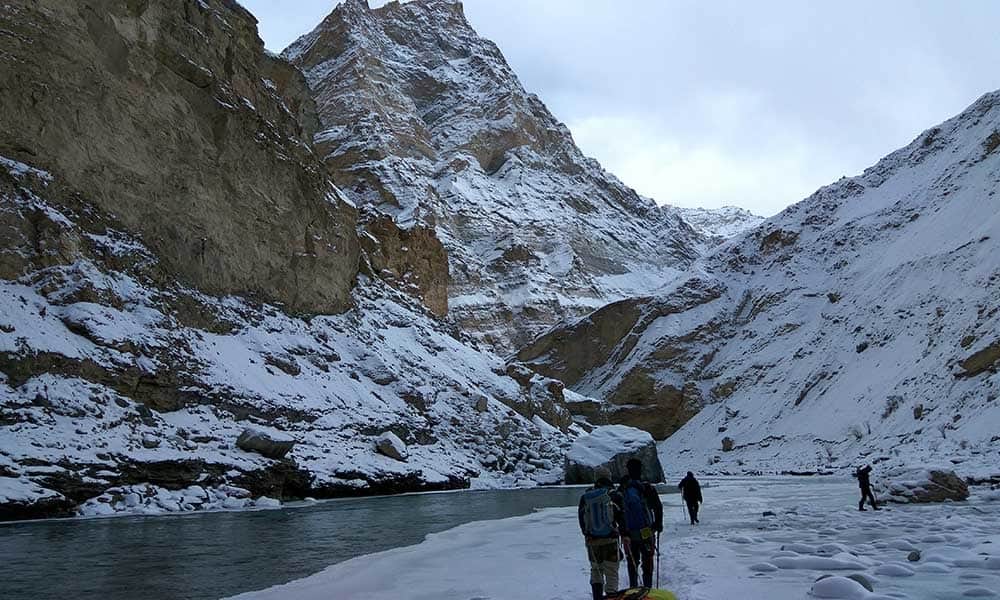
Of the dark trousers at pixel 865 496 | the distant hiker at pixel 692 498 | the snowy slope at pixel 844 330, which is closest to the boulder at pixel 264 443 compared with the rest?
the distant hiker at pixel 692 498

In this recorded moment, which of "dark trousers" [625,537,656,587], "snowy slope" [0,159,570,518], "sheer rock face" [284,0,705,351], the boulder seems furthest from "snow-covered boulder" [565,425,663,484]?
"sheer rock face" [284,0,705,351]

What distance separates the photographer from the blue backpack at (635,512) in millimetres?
9547

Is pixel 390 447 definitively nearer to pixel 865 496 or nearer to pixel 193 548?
pixel 193 548

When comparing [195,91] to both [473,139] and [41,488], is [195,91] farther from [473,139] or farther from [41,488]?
[473,139]

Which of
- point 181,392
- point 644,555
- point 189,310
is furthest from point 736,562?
point 189,310

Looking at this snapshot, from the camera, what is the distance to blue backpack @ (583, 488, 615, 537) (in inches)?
341

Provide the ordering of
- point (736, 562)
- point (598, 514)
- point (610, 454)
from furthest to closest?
point (610, 454)
point (736, 562)
point (598, 514)

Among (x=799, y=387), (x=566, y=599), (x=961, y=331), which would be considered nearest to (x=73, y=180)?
(x=566, y=599)

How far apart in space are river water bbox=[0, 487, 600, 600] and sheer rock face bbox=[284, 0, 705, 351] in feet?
276

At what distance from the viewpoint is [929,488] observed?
69.9 ft

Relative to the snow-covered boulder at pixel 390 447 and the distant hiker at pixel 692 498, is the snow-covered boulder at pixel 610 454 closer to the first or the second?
the snow-covered boulder at pixel 390 447

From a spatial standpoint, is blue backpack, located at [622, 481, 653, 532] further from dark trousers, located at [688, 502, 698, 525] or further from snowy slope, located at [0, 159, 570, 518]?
snowy slope, located at [0, 159, 570, 518]

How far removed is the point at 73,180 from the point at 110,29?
9469 millimetres

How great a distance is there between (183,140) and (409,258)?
36.2m
